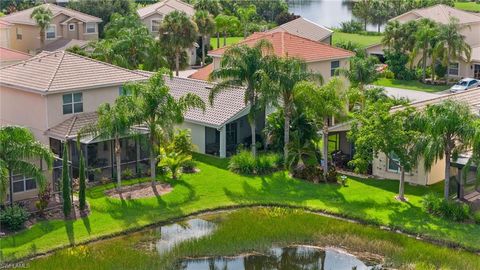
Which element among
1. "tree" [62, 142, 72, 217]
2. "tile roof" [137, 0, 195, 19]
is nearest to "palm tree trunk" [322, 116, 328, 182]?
"tree" [62, 142, 72, 217]

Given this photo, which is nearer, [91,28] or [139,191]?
[139,191]

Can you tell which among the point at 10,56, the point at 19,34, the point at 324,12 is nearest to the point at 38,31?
the point at 19,34

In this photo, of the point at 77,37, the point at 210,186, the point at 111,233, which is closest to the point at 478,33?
the point at 77,37

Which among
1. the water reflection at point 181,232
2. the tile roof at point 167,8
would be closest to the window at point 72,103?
the water reflection at point 181,232

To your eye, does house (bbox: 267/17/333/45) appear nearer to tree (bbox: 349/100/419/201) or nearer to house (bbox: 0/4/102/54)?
house (bbox: 0/4/102/54)

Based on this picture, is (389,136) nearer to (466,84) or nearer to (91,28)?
(466,84)
